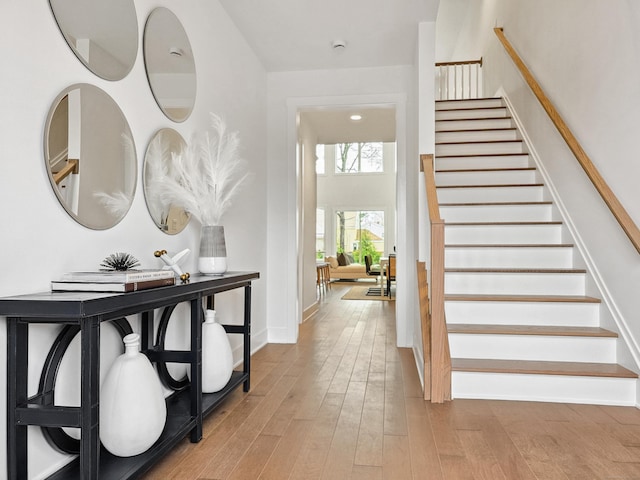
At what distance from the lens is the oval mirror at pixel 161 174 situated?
7.20 feet

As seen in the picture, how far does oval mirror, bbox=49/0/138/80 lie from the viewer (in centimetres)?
165

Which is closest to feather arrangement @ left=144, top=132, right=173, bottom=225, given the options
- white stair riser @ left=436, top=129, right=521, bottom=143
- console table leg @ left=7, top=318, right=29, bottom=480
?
console table leg @ left=7, top=318, right=29, bottom=480

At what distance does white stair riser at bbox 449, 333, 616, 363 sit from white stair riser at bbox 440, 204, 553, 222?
4.68 ft

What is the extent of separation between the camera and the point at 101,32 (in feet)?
6.01

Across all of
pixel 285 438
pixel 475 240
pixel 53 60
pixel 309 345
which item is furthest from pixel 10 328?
pixel 475 240

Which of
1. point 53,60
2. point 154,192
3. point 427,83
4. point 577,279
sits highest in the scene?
point 427,83

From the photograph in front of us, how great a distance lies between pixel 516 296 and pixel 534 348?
1.52 feet

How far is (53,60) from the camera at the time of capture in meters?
1.57

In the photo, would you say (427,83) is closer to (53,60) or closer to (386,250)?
(53,60)

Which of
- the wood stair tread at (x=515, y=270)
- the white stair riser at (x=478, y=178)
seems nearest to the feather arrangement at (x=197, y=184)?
the wood stair tread at (x=515, y=270)

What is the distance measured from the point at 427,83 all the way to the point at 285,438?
2670 mm

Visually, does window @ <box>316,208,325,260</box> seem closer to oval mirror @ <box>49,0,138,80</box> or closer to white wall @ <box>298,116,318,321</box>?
white wall @ <box>298,116,318,321</box>

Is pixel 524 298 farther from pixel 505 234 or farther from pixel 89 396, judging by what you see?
pixel 89 396

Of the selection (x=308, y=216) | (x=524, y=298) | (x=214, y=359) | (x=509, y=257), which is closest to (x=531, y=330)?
(x=524, y=298)
